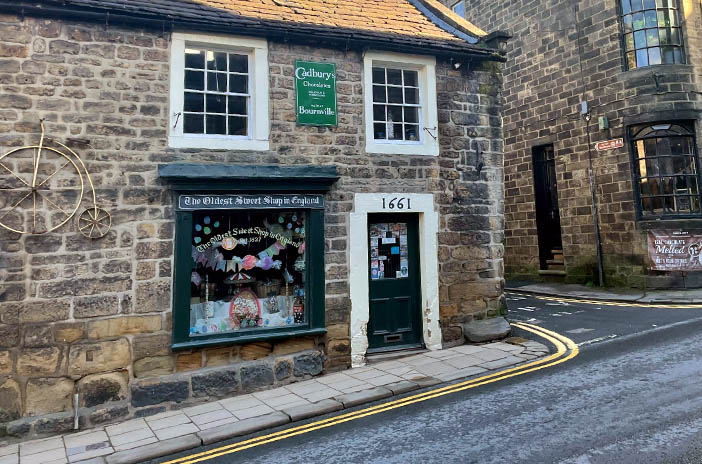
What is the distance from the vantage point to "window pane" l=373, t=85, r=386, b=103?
7766mm

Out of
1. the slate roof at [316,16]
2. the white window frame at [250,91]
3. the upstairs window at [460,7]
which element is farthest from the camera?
the upstairs window at [460,7]

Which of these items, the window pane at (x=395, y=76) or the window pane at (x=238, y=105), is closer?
the window pane at (x=238, y=105)

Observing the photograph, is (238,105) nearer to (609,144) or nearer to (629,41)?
(609,144)

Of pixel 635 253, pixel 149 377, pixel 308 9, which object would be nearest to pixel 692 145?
pixel 635 253

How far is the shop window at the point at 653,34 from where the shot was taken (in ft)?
42.4

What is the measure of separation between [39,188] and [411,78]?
5.91 m

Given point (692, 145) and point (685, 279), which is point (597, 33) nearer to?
point (692, 145)

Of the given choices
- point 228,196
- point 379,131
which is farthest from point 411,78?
point 228,196

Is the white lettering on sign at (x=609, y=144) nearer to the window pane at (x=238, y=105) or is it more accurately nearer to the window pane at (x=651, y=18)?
the window pane at (x=651, y=18)

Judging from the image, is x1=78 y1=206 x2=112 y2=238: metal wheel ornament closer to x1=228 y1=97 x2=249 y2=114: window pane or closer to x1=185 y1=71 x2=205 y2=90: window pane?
x1=185 y1=71 x2=205 y2=90: window pane

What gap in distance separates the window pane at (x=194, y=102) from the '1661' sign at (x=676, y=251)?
12.1 m

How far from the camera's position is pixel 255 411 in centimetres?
558

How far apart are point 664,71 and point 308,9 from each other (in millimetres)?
10590

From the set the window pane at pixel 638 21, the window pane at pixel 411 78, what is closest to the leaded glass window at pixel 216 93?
the window pane at pixel 411 78
